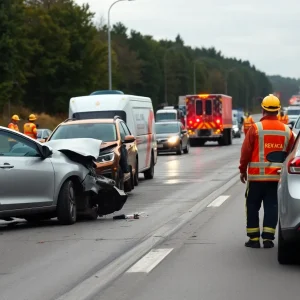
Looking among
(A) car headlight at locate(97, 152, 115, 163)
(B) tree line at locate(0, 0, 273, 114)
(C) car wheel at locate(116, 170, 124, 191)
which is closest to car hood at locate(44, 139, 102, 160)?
(A) car headlight at locate(97, 152, 115, 163)

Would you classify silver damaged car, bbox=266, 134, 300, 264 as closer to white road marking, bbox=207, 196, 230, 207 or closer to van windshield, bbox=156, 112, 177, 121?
white road marking, bbox=207, 196, 230, 207

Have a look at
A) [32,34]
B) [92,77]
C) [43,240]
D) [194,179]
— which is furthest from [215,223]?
[92,77]

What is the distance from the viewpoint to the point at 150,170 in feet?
78.9

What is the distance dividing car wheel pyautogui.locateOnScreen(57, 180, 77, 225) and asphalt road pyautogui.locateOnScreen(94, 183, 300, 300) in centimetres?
181

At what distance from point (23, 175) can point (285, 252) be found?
14.9 ft

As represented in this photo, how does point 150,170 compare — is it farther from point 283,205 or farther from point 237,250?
point 283,205

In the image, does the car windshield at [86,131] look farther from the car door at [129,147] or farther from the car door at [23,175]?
the car door at [23,175]

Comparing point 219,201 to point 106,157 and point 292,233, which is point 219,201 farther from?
point 292,233

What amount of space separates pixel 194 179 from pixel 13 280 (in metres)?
15.1

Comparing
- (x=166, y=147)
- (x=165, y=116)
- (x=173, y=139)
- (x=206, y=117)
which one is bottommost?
(x=166, y=147)

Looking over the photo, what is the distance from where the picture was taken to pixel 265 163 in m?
10.3

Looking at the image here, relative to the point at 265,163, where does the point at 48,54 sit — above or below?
above

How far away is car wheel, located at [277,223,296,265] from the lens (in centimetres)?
911

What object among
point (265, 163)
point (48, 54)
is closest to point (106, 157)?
point (265, 163)
